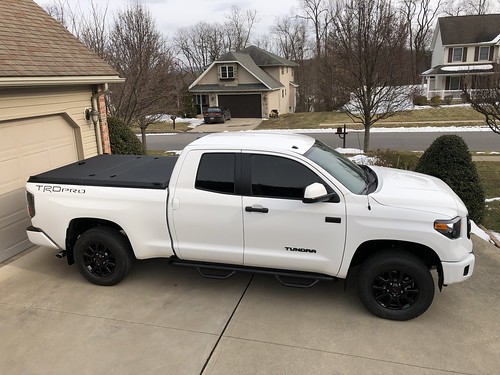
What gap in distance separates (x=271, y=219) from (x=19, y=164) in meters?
4.45

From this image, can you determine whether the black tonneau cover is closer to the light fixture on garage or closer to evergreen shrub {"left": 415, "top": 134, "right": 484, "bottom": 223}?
the light fixture on garage

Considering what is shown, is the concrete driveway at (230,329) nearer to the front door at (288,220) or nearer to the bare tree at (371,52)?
the front door at (288,220)

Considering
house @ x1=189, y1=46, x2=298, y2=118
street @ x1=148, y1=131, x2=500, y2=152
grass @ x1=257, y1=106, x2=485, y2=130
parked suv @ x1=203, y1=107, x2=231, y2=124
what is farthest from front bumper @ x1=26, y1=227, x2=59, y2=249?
house @ x1=189, y1=46, x2=298, y2=118

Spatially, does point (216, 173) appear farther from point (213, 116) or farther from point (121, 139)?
point (213, 116)

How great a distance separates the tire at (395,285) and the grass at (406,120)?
24594 mm

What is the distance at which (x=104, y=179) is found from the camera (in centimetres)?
507

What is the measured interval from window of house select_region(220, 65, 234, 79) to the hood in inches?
1345

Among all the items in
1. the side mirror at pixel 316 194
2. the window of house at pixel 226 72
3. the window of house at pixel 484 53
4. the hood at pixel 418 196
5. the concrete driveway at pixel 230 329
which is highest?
the window of house at pixel 484 53

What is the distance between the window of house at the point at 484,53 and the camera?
1540 inches

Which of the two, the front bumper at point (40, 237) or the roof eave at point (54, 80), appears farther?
the roof eave at point (54, 80)

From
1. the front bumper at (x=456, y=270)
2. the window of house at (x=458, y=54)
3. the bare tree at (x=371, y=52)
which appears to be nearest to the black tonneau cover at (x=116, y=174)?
the front bumper at (x=456, y=270)

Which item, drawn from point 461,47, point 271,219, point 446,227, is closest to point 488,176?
point 446,227

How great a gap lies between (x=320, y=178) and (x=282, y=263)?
104 centimetres

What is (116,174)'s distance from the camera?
5.35m
